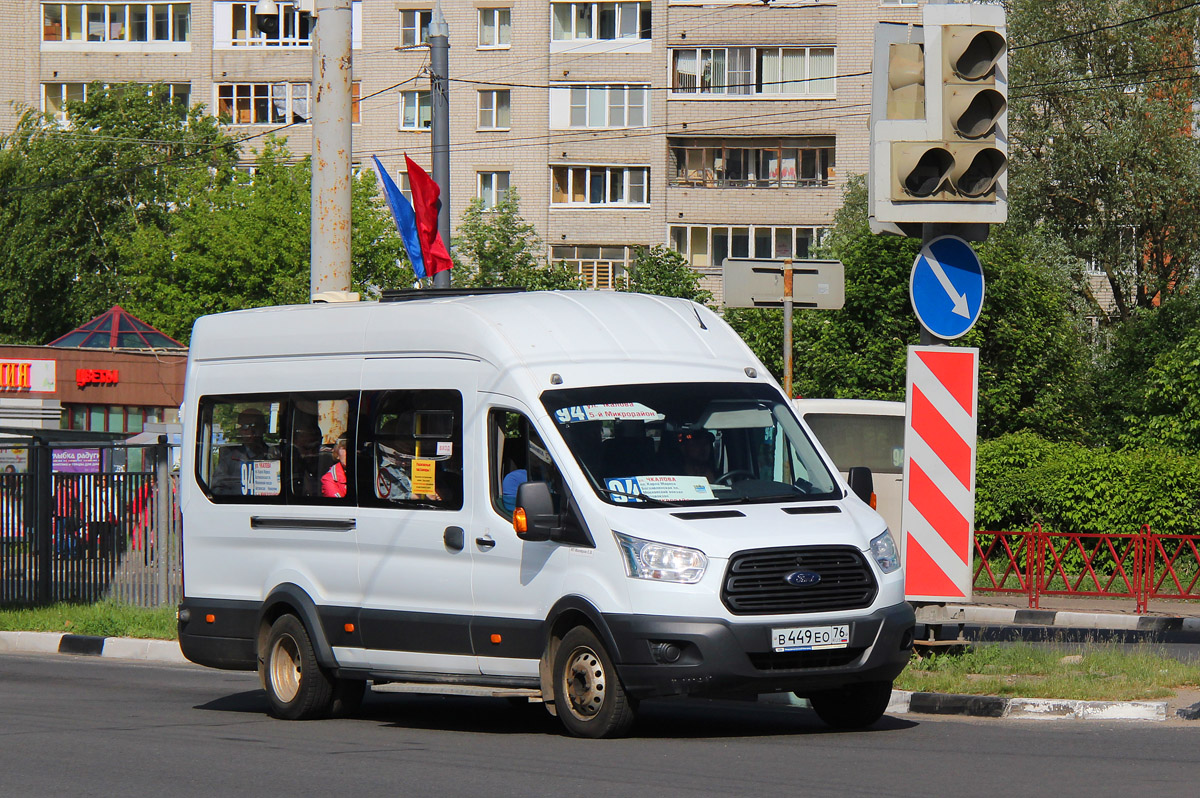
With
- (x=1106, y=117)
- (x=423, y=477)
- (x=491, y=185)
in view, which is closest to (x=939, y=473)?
(x=423, y=477)

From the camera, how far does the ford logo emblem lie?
9000 millimetres

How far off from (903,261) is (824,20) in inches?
1029

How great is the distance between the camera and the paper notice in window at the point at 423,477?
10.4 meters

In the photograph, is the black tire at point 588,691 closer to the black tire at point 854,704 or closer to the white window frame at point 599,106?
the black tire at point 854,704

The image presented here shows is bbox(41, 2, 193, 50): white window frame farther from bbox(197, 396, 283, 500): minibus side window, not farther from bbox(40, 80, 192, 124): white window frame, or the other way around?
bbox(197, 396, 283, 500): minibus side window

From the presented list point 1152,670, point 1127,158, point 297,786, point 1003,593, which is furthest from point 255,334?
point 1127,158

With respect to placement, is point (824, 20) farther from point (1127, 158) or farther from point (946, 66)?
point (946, 66)

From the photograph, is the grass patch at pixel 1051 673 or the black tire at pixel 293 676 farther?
the black tire at pixel 293 676

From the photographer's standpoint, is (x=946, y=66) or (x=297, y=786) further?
(x=946, y=66)

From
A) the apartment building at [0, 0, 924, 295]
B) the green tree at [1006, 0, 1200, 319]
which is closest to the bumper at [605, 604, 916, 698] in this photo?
the green tree at [1006, 0, 1200, 319]

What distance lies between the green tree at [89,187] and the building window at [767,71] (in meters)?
17.5

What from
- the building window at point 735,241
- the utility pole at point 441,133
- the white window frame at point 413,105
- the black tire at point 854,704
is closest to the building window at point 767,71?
the building window at point 735,241

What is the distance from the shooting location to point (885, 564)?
30.9 ft

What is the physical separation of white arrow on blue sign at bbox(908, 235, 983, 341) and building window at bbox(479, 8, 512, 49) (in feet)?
160
